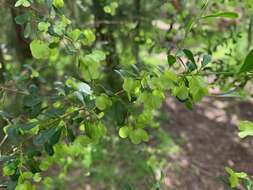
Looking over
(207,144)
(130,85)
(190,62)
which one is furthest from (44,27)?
(207,144)

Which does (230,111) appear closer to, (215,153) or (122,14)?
(215,153)

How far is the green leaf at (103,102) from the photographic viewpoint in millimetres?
1047

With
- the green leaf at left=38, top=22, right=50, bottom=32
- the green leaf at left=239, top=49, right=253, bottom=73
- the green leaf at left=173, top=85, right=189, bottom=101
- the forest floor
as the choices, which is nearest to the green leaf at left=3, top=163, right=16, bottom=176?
the green leaf at left=38, top=22, right=50, bottom=32

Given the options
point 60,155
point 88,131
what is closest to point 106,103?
point 88,131

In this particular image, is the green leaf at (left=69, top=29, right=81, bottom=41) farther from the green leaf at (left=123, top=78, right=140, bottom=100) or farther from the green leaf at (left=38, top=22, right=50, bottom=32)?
the green leaf at (left=123, top=78, right=140, bottom=100)

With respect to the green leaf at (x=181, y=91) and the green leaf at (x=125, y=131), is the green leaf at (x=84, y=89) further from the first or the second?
the green leaf at (x=181, y=91)

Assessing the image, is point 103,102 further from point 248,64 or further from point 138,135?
point 248,64

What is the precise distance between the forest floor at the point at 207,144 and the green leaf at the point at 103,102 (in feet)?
10.0

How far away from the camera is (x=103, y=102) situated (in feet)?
3.46

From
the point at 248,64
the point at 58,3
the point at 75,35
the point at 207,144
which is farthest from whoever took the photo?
the point at 207,144

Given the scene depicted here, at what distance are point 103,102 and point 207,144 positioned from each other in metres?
4.03

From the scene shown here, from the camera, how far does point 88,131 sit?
1042mm

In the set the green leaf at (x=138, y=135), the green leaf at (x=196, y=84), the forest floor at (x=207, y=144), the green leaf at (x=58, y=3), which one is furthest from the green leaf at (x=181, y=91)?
the forest floor at (x=207, y=144)

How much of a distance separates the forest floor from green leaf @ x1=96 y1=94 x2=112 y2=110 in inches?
120
